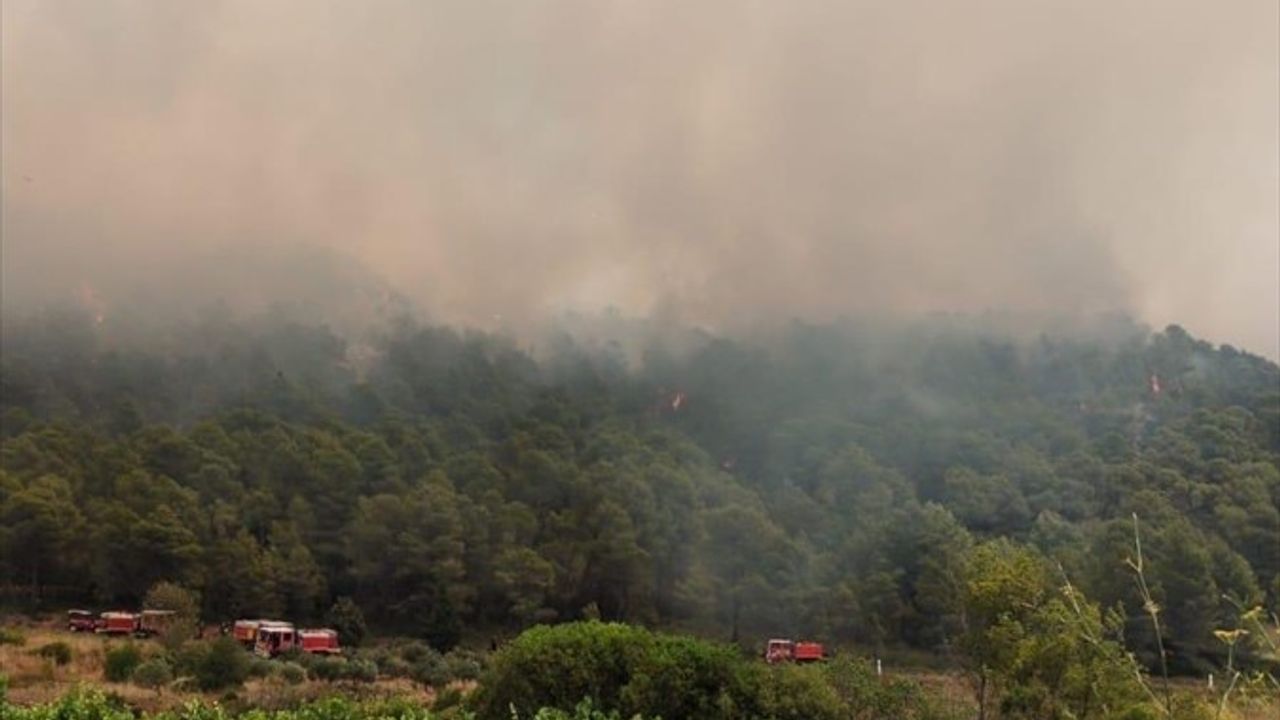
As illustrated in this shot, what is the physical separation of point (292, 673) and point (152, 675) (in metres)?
5.98

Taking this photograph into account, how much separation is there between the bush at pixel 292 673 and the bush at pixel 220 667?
5.55ft

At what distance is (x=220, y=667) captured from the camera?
121 feet

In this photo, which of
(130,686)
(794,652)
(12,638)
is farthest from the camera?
→ (794,652)

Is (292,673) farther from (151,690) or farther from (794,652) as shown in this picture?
(794,652)

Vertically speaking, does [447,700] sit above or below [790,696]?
below

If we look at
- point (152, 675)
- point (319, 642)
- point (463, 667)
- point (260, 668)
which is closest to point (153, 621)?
point (319, 642)

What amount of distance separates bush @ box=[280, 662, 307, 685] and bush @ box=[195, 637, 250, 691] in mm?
1691

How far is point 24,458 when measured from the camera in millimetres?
63312

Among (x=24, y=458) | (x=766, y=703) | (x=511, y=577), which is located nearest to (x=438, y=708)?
(x=766, y=703)

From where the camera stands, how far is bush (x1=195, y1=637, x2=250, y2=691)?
119 ft

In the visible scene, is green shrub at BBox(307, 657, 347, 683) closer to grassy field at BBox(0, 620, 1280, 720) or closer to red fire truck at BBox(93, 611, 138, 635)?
grassy field at BBox(0, 620, 1280, 720)

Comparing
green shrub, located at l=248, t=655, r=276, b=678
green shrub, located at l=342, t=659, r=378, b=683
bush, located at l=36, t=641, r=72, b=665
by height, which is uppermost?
bush, located at l=36, t=641, r=72, b=665

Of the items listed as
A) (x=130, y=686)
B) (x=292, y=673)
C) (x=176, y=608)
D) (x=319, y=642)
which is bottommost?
(x=292, y=673)

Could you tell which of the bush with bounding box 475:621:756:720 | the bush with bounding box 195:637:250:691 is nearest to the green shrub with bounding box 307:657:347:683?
the bush with bounding box 195:637:250:691
